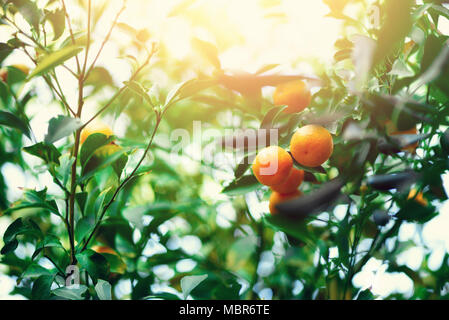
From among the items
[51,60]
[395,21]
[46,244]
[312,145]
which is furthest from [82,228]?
[395,21]

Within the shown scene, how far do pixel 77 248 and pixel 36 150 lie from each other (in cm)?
17

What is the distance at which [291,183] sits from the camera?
675 mm

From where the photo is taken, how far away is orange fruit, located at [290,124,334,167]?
56 cm

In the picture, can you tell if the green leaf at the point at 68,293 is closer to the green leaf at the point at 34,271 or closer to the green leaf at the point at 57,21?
the green leaf at the point at 34,271

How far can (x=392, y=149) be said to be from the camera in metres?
0.48

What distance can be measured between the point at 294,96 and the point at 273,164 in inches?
8.5

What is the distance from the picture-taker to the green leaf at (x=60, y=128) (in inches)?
19.9

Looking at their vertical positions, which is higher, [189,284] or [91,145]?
[91,145]

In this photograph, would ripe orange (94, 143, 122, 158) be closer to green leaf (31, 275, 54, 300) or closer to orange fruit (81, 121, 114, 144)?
orange fruit (81, 121, 114, 144)

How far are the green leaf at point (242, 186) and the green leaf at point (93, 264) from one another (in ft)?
0.77

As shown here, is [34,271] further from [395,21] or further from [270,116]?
[395,21]

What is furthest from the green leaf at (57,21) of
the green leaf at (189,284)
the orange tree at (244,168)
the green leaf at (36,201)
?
the green leaf at (189,284)
